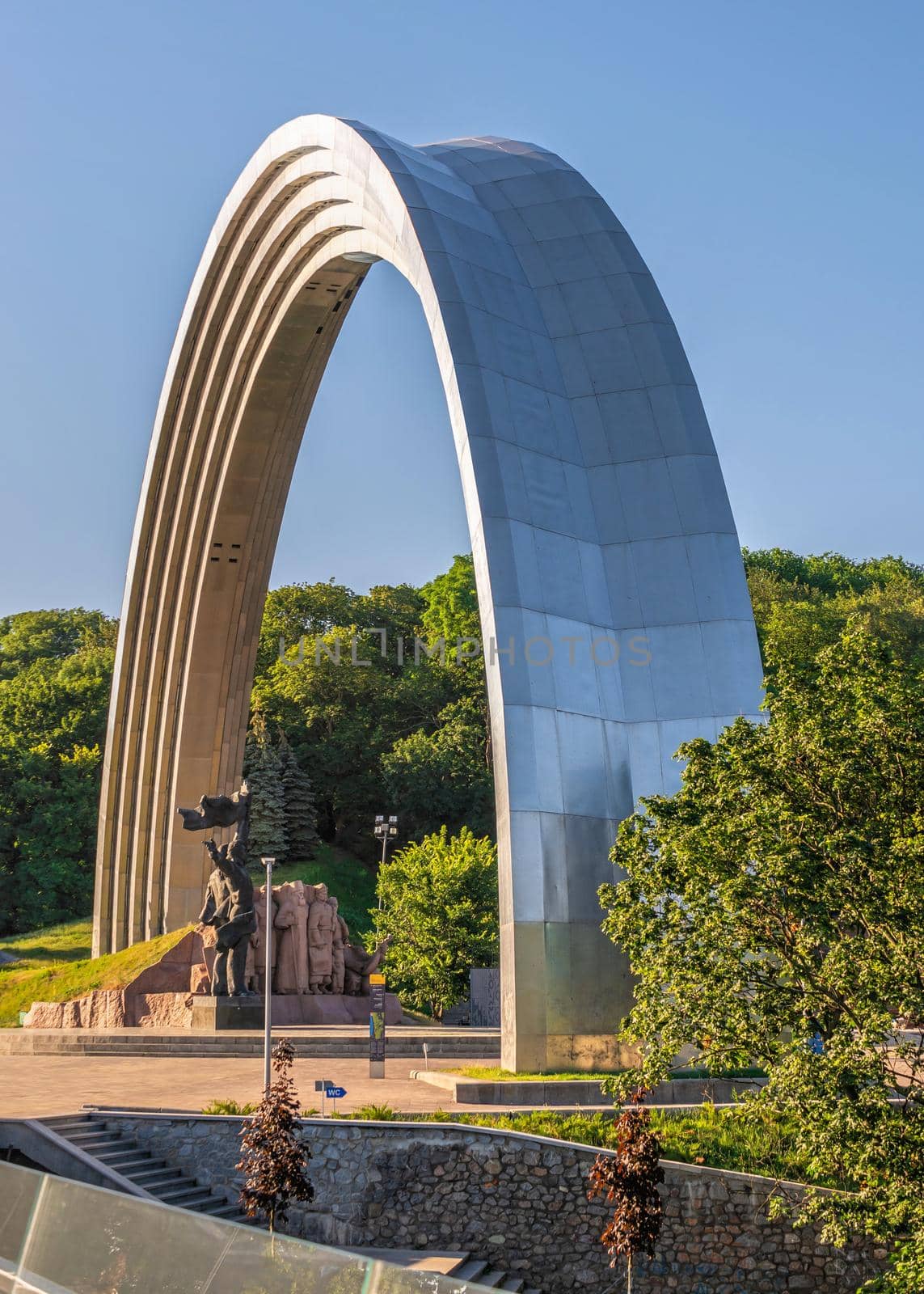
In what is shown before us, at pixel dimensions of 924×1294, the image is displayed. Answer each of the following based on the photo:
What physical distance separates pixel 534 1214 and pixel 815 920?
387cm

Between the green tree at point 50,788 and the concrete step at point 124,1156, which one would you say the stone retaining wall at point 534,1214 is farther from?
the green tree at point 50,788

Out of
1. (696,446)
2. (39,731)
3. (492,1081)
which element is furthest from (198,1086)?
(39,731)

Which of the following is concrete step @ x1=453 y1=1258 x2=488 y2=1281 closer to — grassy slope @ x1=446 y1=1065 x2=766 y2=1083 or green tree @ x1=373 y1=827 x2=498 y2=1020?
grassy slope @ x1=446 y1=1065 x2=766 y2=1083

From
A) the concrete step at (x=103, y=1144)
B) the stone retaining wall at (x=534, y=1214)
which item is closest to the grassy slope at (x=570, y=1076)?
the stone retaining wall at (x=534, y=1214)

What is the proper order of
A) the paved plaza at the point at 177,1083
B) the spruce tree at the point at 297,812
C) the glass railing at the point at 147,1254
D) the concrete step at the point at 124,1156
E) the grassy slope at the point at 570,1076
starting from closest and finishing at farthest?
the glass railing at the point at 147,1254, the concrete step at the point at 124,1156, the grassy slope at the point at 570,1076, the paved plaza at the point at 177,1083, the spruce tree at the point at 297,812

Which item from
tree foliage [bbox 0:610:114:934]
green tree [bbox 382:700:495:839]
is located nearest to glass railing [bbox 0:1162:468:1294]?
green tree [bbox 382:700:495:839]

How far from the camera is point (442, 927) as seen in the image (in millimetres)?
35469

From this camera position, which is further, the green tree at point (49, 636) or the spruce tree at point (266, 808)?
the green tree at point (49, 636)

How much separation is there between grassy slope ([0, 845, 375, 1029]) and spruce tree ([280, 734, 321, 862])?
646 millimetres

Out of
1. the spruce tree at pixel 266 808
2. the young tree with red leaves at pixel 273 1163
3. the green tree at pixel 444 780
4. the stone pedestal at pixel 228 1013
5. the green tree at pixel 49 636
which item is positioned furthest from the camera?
the green tree at pixel 49 636

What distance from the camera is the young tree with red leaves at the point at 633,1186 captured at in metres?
11.5

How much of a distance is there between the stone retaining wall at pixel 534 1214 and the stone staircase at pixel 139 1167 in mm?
910

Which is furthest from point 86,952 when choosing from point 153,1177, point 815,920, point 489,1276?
point 815,920

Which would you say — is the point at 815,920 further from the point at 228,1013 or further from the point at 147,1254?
the point at 228,1013
